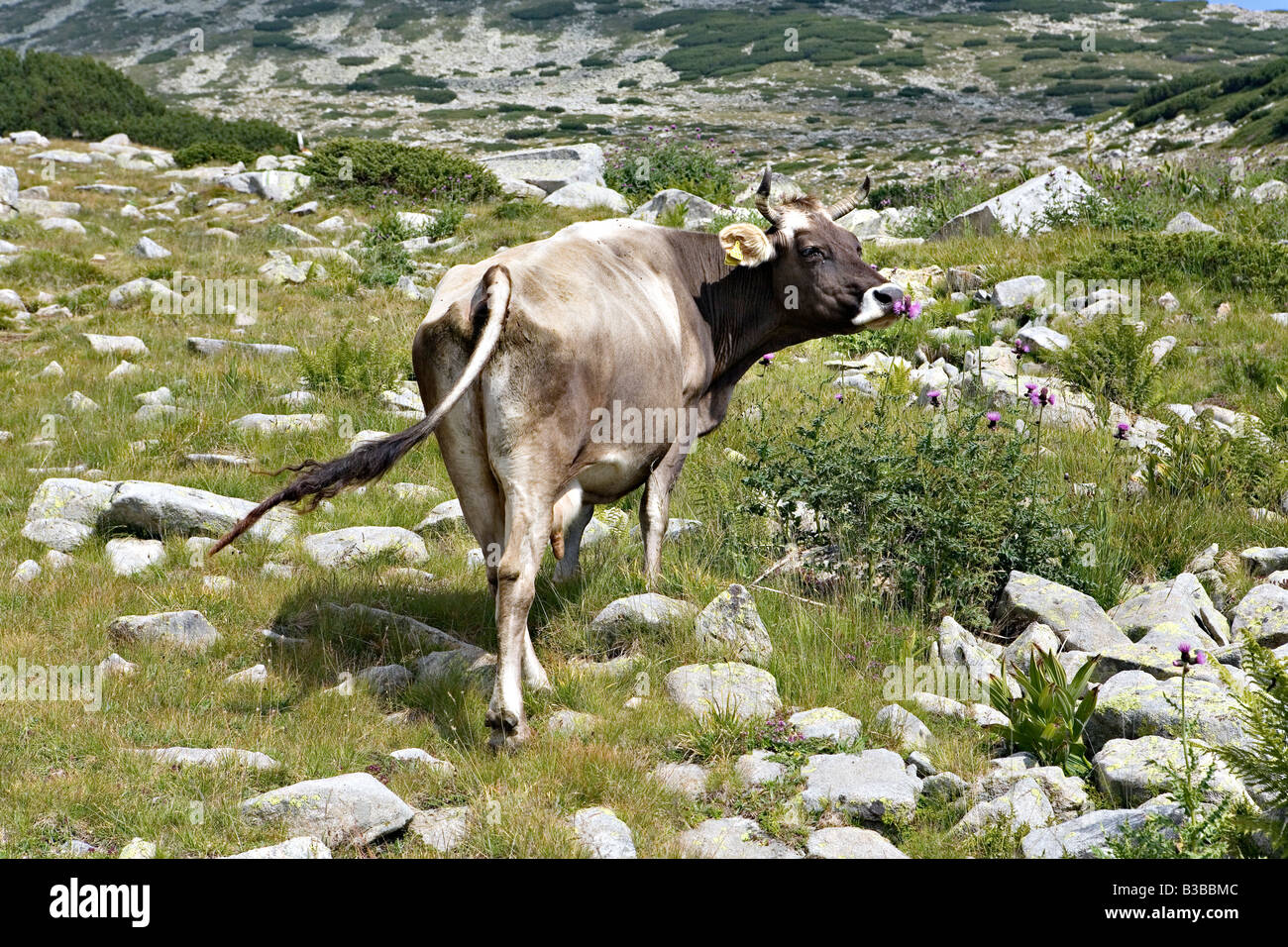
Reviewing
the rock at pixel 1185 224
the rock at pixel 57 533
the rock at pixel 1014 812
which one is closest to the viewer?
the rock at pixel 1014 812

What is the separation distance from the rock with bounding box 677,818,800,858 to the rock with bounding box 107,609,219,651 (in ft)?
10.8

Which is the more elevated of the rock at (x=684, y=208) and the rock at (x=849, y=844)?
the rock at (x=684, y=208)

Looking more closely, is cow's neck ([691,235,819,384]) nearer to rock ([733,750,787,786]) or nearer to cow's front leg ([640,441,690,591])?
cow's front leg ([640,441,690,591])

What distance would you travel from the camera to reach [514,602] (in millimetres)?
5395

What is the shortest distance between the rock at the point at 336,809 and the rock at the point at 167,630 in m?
2.06

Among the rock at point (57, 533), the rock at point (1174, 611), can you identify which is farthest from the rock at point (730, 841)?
the rock at point (57, 533)

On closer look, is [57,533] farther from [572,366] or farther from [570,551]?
[572,366]

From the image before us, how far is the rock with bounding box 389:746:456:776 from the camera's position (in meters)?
5.20

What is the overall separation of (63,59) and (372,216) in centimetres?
2348

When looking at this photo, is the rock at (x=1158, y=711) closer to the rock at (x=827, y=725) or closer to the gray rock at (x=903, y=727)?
the gray rock at (x=903, y=727)

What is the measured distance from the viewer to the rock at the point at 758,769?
5.05 m

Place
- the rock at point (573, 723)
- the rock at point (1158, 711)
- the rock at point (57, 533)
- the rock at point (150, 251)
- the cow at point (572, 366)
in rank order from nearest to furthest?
1. the rock at point (1158, 711)
2. the cow at point (572, 366)
3. the rock at point (573, 723)
4. the rock at point (57, 533)
5. the rock at point (150, 251)

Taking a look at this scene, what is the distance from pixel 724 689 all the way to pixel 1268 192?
16068 mm

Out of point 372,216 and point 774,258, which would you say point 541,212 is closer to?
point 372,216
